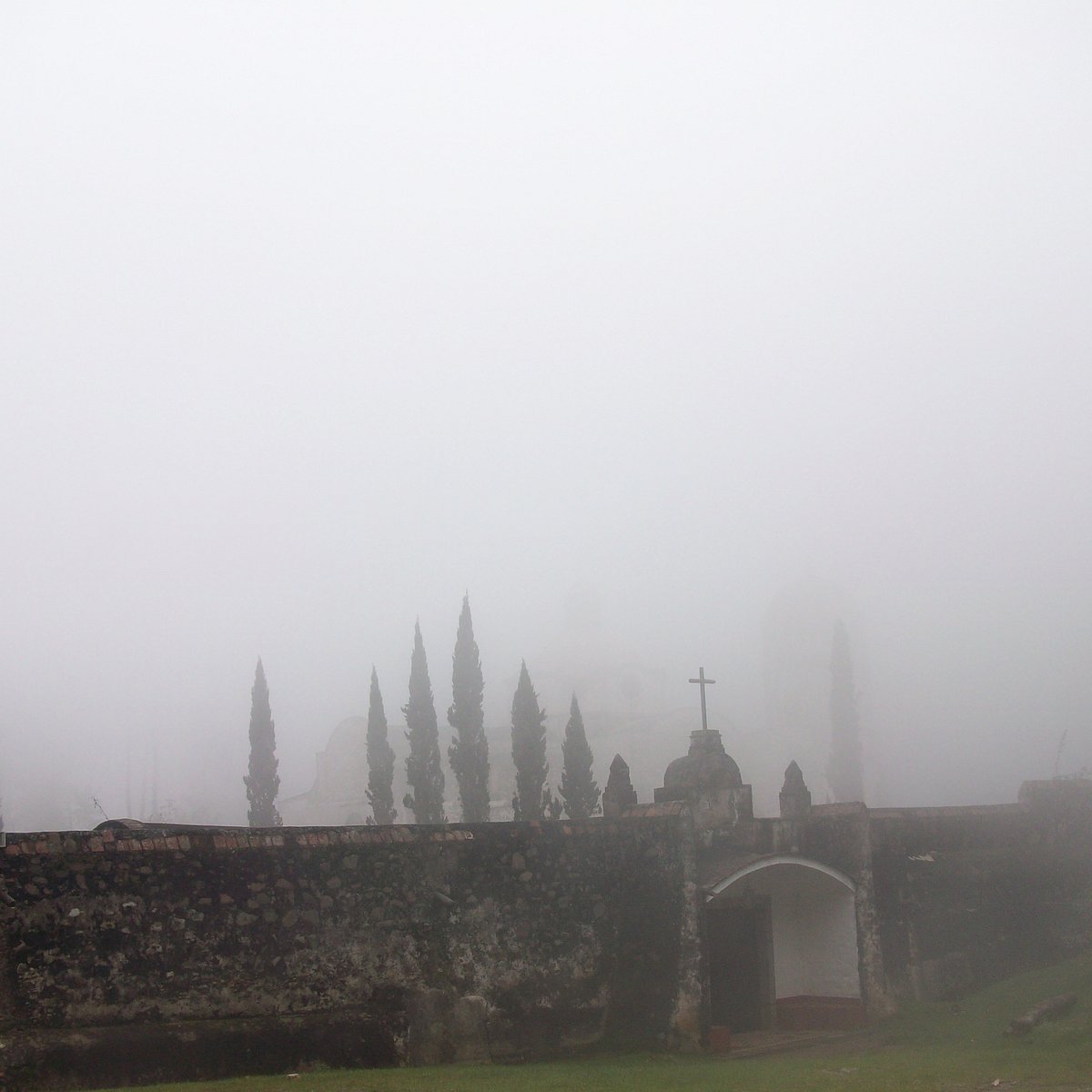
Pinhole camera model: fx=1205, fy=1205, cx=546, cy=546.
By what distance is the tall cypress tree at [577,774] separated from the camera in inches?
2010

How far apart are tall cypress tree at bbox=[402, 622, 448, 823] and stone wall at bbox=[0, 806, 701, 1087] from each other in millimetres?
38579

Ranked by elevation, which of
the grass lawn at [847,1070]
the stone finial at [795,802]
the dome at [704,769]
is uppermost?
the dome at [704,769]

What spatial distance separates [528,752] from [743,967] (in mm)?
36389

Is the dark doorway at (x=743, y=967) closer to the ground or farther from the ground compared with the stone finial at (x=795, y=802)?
closer to the ground

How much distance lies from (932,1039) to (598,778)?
4381cm

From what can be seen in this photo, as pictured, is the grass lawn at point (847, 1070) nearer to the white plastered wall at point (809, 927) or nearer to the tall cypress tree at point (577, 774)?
the white plastered wall at point (809, 927)

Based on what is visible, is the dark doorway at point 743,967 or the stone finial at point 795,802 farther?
the stone finial at point 795,802

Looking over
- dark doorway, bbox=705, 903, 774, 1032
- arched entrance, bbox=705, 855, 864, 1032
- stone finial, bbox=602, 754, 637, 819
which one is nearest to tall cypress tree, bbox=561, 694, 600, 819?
arched entrance, bbox=705, 855, 864, 1032

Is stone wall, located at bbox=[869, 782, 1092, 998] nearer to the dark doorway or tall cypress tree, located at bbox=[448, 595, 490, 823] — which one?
the dark doorway

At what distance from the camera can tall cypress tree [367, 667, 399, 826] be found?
53953 mm

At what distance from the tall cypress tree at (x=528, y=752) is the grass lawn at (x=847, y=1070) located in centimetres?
3638

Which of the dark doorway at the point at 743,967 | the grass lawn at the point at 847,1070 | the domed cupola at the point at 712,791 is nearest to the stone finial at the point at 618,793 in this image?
the domed cupola at the point at 712,791

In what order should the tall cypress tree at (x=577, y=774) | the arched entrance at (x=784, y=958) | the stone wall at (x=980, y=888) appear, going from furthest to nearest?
the tall cypress tree at (x=577, y=774), the stone wall at (x=980, y=888), the arched entrance at (x=784, y=958)

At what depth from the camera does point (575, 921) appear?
13.9 metres
